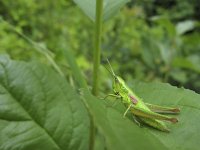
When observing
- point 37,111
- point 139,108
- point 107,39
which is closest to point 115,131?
point 37,111

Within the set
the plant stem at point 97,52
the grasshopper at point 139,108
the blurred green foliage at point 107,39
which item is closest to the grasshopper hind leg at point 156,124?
the grasshopper at point 139,108

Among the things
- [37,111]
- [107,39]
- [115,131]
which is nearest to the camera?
[115,131]

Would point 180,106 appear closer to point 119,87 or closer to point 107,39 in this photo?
point 119,87

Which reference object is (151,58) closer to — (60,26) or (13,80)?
(60,26)

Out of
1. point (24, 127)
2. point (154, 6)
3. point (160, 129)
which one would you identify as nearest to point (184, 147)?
point (160, 129)

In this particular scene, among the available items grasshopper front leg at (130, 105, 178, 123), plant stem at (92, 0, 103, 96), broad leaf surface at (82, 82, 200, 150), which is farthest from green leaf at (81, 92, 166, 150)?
grasshopper front leg at (130, 105, 178, 123)

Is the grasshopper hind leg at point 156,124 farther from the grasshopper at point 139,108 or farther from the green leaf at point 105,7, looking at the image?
the green leaf at point 105,7
